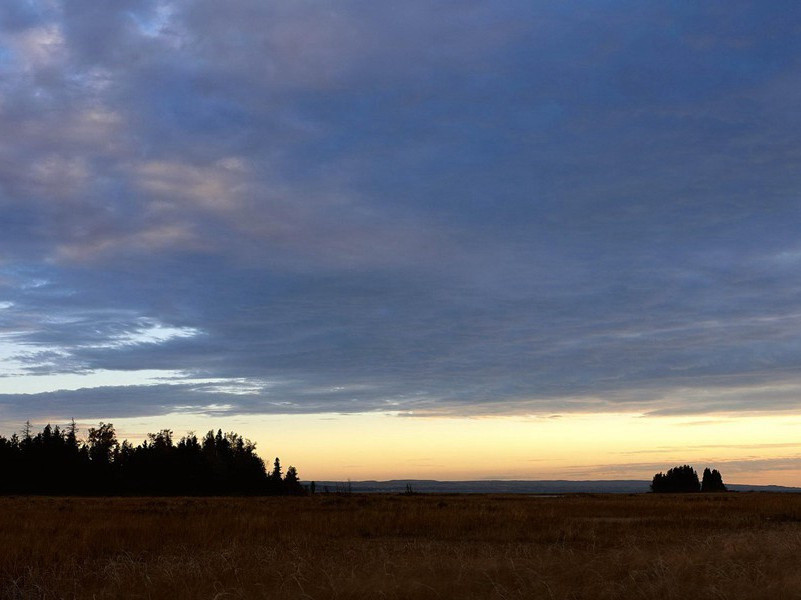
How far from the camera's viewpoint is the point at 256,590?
427 inches

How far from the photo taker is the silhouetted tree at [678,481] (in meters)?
140

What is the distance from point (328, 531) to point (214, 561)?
1121cm

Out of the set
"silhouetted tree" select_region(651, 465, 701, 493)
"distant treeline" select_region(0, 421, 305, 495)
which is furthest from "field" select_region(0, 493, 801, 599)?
"silhouetted tree" select_region(651, 465, 701, 493)

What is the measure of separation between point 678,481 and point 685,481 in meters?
1.25

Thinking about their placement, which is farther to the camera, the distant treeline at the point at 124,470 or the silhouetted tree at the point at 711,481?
the silhouetted tree at the point at 711,481

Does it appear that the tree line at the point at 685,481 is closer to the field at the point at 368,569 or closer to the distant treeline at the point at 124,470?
the distant treeline at the point at 124,470

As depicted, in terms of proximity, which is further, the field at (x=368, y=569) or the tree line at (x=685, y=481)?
the tree line at (x=685, y=481)

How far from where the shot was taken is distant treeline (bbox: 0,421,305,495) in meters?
95.4

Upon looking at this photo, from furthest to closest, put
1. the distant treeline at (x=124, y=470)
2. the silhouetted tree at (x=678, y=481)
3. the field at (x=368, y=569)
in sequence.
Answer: the silhouetted tree at (x=678, y=481) < the distant treeline at (x=124, y=470) < the field at (x=368, y=569)

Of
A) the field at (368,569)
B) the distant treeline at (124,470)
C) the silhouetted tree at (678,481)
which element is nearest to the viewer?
the field at (368,569)

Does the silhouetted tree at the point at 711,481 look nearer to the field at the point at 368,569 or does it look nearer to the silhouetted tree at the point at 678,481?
the silhouetted tree at the point at 678,481

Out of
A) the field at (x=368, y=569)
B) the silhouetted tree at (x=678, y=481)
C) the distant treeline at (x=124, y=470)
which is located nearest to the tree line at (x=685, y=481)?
the silhouetted tree at (x=678, y=481)

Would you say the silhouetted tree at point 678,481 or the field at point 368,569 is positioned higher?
the field at point 368,569

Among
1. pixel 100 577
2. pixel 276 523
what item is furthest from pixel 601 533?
pixel 100 577
